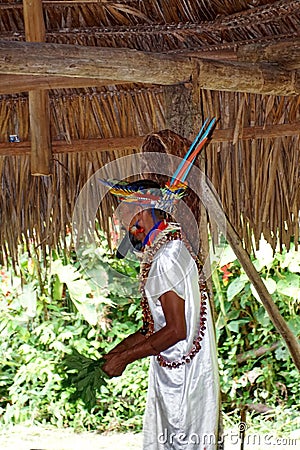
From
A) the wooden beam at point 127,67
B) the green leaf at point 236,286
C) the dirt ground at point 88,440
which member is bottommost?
the dirt ground at point 88,440

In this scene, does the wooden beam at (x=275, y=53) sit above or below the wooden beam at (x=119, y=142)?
above

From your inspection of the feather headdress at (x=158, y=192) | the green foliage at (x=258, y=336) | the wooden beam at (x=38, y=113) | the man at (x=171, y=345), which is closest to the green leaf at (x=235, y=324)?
the green foliage at (x=258, y=336)

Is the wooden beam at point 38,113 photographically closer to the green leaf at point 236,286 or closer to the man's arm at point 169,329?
the man's arm at point 169,329

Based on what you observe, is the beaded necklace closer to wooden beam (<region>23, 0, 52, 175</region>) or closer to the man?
the man

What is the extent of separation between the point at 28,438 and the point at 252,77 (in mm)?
3182

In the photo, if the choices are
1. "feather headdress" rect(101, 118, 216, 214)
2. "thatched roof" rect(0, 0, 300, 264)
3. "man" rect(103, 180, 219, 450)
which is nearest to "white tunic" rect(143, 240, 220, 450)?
"man" rect(103, 180, 219, 450)

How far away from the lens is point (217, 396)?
2625 millimetres

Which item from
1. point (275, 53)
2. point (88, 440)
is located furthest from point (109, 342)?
point (275, 53)

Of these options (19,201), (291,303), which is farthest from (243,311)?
(19,201)

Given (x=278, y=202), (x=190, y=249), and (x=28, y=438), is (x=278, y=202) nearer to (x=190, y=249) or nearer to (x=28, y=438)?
A: (x=190, y=249)

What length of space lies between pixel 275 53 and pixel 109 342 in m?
2.80

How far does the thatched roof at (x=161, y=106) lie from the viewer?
3.30 meters

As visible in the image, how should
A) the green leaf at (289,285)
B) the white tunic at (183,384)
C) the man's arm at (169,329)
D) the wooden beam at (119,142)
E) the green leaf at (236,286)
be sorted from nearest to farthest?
the man's arm at (169,329), the white tunic at (183,384), the wooden beam at (119,142), the green leaf at (289,285), the green leaf at (236,286)

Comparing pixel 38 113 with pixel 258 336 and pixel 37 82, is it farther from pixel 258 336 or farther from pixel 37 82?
pixel 258 336
